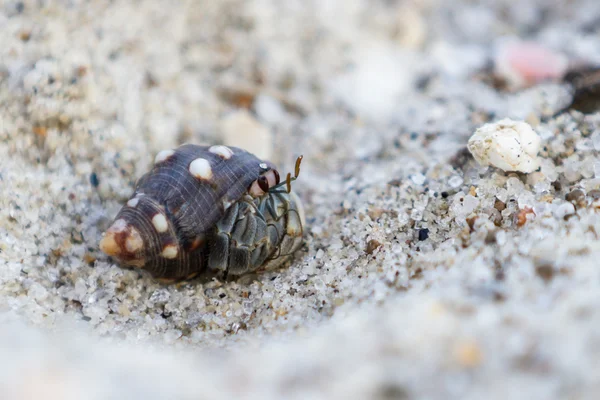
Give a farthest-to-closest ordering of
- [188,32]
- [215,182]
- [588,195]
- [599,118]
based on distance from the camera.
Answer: [188,32]
[599,118]
[215,182]
[588,195]

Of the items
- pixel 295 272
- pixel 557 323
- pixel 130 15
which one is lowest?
pixel 557 323

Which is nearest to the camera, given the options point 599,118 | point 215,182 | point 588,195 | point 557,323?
point 557,323

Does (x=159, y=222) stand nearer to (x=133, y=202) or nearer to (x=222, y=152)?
(x=133, y=202)

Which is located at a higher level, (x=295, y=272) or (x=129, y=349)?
(x=295, y=272)

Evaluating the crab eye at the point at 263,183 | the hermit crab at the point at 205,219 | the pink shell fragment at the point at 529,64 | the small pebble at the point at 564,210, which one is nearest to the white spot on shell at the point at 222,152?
the hermit crab at the point at 205,219

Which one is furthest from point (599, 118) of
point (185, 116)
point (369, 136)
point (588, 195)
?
point (185, 116)

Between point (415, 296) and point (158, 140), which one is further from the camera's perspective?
point (158, 140)

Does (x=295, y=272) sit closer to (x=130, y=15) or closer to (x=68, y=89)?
(x=68, y=89)
